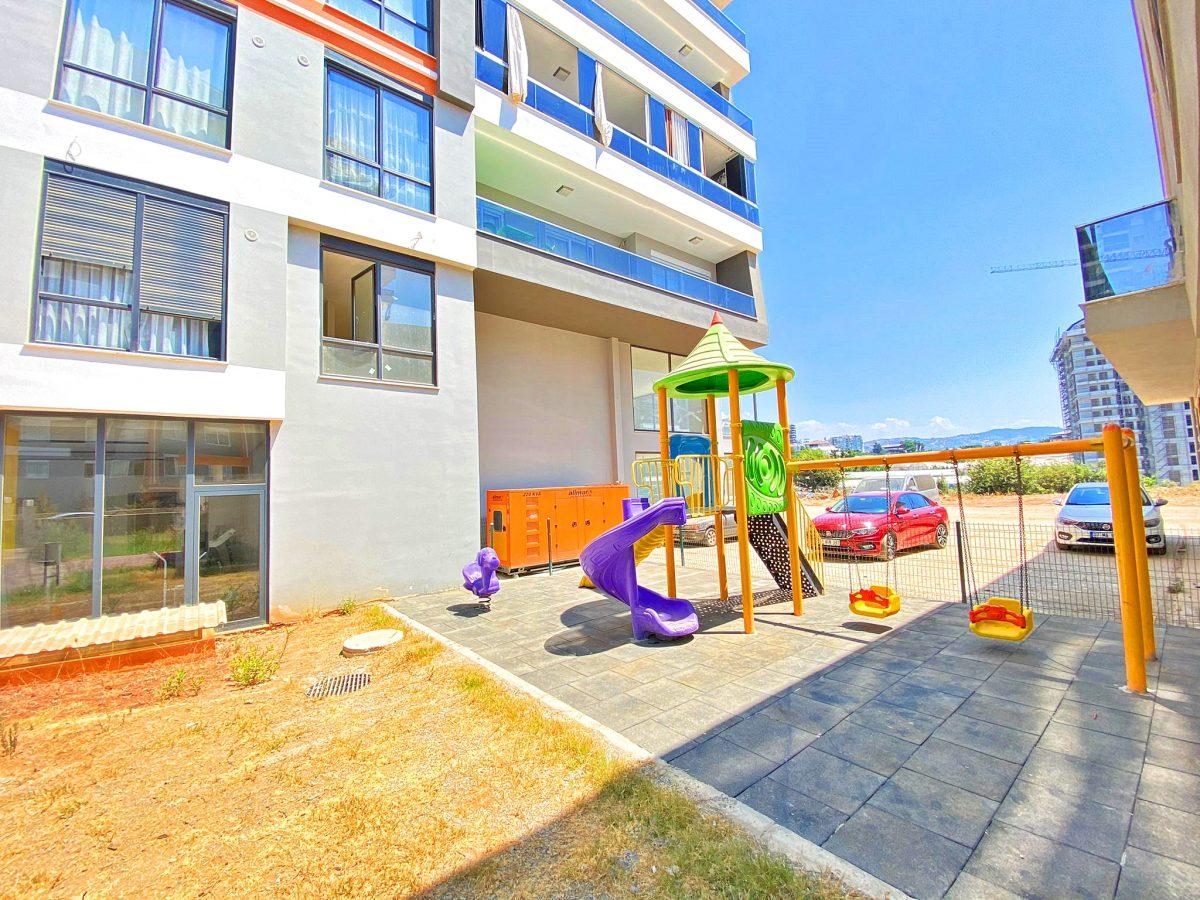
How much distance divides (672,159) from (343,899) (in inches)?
621

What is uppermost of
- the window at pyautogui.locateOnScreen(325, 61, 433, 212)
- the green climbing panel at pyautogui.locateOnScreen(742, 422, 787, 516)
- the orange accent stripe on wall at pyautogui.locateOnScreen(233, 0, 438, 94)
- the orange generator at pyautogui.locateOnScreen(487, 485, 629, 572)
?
the orange accent stripe on wall at pyautogui.locateOnScreen(233, 0, 438, 94)

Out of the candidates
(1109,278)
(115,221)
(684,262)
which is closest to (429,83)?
(115,221)

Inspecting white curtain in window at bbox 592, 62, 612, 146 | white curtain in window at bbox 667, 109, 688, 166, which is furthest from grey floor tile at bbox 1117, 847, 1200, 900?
white curtain in window at bbox 667, 109, 688, 166

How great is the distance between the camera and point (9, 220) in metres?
5.83

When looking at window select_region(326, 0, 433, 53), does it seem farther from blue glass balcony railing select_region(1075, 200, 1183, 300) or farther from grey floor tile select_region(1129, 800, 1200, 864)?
grey floor tile select_region(1129, 800, 1200, 864)

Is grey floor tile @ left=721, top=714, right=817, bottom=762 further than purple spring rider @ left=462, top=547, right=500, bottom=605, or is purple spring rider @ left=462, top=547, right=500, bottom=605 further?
purple spring rider @ left=462, top=547, right=500, bottom=605

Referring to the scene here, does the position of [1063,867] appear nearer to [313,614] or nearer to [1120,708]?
[1120,708]

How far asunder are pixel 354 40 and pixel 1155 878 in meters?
12.9

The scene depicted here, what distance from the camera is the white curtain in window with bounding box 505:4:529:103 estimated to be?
34.7ft

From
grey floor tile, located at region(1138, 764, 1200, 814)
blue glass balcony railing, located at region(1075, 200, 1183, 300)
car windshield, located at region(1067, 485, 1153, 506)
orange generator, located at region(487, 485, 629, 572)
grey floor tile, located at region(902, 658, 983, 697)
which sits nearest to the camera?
grey floor tile, located at region(1138, 764, 1200, 814)

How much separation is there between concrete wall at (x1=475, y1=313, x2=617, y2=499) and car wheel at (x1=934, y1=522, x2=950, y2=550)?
8507 mm

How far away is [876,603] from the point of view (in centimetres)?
597

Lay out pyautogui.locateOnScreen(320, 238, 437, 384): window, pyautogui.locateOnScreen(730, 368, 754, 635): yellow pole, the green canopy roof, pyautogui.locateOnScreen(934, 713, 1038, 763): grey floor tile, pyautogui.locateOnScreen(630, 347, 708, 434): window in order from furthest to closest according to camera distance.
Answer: pyautogui.locateOnScreen(630, 347, 708, 434): window → pyautogui.locateOnScreen(320, 238, 437, 384): window → the green canopy roof → pyautogui.locateOnScreen(730, 368, 754, 635): yellow pole → pyautogui.locateOnScreen(934, 713, 1038, 763): grey floor tile

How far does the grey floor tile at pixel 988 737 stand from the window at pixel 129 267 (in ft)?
30.4
